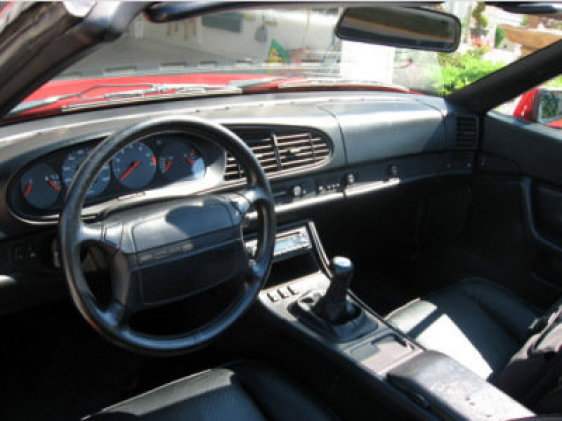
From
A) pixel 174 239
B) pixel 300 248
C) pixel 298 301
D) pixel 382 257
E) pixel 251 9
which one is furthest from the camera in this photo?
pixel 382 257

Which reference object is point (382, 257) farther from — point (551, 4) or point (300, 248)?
point (551, 4)

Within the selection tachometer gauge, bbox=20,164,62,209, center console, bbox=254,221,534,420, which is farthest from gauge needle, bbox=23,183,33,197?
center console, bbox=254,221,534,420

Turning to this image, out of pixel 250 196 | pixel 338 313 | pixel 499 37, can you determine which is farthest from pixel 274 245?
pixel 499 37

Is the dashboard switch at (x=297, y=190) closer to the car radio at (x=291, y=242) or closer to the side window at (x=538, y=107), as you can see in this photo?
the car radio at (x=291, y=242)

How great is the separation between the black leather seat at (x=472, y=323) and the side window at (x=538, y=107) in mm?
957

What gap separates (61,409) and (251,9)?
6.78ft

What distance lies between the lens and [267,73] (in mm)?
2758

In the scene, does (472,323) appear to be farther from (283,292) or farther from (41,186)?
(41,186)

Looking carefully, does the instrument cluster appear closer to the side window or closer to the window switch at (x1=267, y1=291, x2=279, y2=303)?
the window switch at (x1=267, y1=291, x2=279, y2=303)

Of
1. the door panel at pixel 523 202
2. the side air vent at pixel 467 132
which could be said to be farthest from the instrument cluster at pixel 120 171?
the door panel at pixel 523 202

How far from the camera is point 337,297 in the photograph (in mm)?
2062

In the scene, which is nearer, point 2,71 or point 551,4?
point 2,71

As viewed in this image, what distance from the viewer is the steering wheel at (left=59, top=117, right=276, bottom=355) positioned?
146 centimetres

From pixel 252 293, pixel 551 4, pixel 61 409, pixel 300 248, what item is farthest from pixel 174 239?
pixel 61 409
